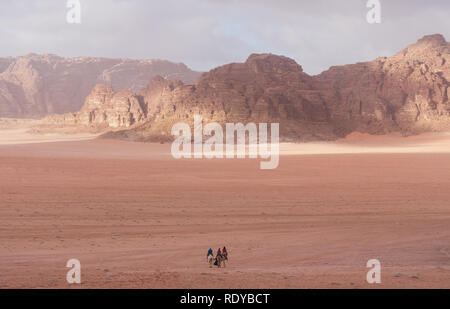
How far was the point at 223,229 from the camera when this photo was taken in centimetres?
1037

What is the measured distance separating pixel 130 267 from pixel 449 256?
19.3 ft

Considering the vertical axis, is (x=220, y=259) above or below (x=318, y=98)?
below

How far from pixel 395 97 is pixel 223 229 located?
66211mm

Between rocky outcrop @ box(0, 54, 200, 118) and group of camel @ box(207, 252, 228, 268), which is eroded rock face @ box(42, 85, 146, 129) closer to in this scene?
rocky outcrop @ box(0, 54, 200, 118)

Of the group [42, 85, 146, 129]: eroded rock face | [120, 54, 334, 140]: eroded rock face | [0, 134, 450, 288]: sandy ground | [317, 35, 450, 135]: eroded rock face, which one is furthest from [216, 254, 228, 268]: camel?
[42, 85, 146, 129]: eroded rock face

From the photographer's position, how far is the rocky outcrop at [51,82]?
14988 centimetres

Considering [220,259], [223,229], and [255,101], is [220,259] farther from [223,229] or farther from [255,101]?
[255,101]

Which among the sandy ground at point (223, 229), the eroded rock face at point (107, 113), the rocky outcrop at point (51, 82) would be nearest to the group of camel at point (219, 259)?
the sandy ground at point (223, 229)

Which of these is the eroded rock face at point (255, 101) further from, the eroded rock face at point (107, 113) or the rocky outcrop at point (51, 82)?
the rocky outcrop at point (51, 82)

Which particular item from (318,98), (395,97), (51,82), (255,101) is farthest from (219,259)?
(51,82)

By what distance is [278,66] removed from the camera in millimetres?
73750

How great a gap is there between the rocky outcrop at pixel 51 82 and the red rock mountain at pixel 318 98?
97.8 meters

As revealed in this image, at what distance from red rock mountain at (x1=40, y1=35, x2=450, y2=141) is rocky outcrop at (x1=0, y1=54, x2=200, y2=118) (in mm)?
97845

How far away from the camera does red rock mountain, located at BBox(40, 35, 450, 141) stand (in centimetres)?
6028
